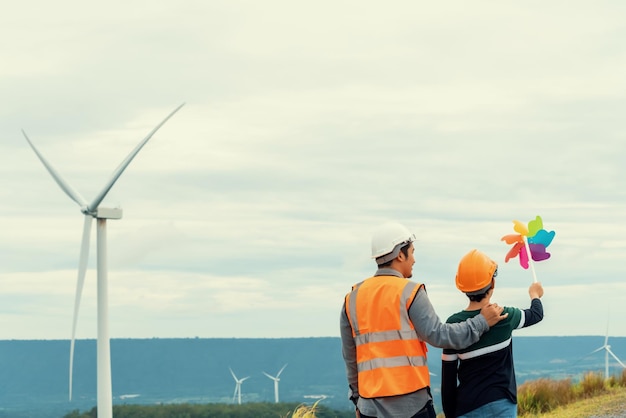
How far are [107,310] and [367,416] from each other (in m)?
26.0

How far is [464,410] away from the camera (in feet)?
29.0

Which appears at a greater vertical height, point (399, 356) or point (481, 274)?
point (481, 274)

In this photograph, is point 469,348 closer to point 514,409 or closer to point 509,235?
point 514,409

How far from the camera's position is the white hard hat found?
877 cm

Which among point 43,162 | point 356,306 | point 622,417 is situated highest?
point 43,162

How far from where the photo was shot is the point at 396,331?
854cm

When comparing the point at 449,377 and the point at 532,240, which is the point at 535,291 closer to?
the point at 532,240

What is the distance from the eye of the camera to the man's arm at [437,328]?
844 centimetres

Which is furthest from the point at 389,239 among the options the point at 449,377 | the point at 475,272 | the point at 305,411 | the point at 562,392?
the point at 562,392

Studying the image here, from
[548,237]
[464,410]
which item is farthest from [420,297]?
[548,237]

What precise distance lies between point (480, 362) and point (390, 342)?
79cm

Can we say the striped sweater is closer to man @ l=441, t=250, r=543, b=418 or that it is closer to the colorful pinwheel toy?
man @ l=441, t=250, r=543, b=418

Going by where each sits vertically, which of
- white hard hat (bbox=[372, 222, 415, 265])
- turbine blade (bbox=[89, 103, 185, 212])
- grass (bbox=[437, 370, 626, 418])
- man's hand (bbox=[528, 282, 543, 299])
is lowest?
grass (bbox=[437, 370, 626, 418])

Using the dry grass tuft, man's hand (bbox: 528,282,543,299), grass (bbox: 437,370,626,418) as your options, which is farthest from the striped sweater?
grass (bbox: 437,370,626,418)
